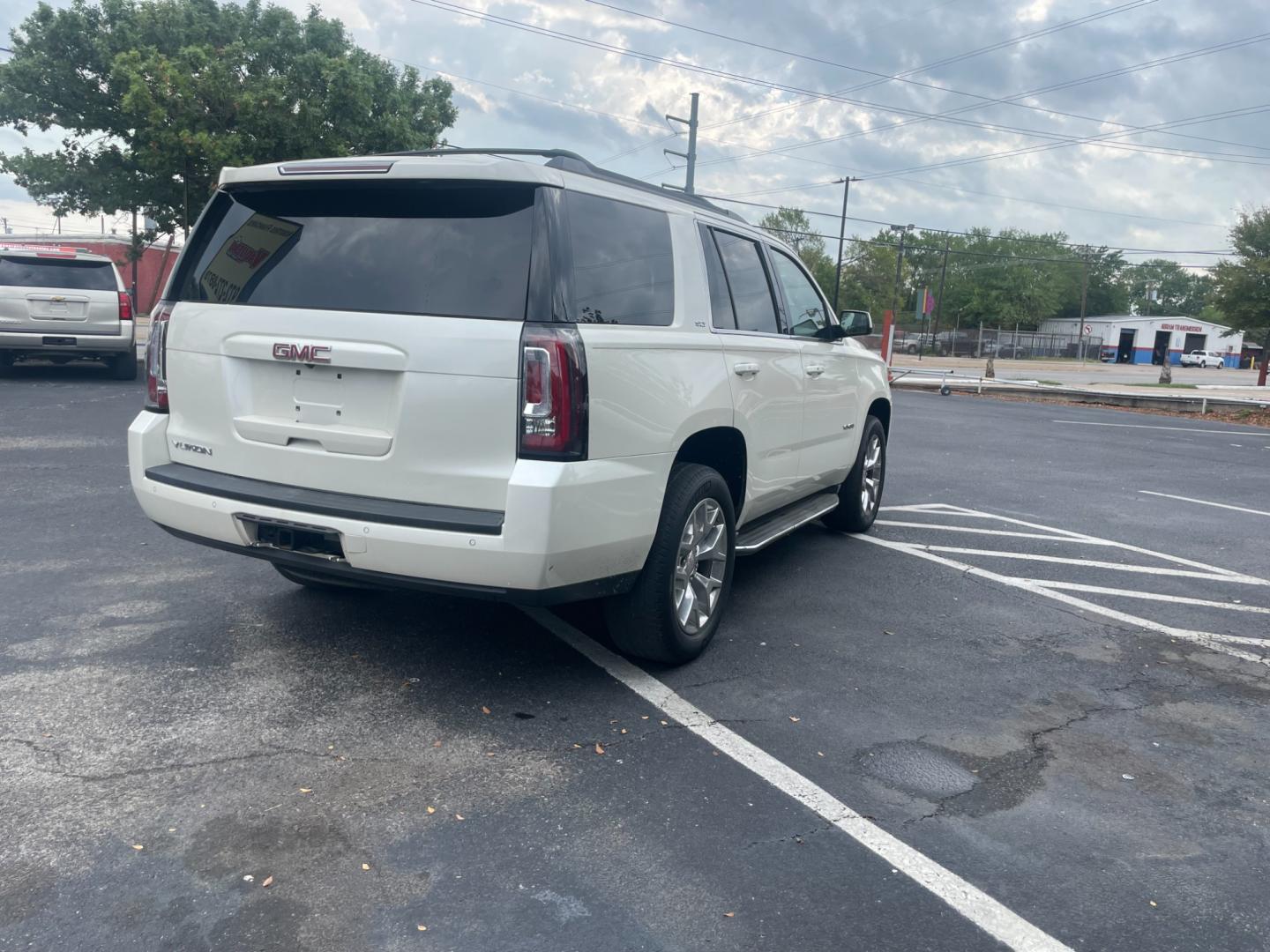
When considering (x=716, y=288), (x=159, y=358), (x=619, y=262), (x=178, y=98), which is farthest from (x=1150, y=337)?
(x=159, y=358)

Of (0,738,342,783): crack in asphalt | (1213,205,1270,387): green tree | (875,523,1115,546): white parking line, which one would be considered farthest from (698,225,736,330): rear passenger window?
(1213,205,1270,387): green tree

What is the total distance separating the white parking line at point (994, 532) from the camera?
25.3 feet

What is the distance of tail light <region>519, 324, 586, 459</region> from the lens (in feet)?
11.7

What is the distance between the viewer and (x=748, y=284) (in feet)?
17.4

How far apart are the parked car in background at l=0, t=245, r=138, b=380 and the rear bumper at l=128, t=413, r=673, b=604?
40.1 feet

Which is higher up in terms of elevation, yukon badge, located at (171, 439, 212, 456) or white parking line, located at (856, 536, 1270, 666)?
yukon badge, located at (171, 439, 212, 456)

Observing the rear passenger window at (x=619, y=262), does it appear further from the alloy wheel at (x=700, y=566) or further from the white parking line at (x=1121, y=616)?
the white parking line at (x=1121, y=616)

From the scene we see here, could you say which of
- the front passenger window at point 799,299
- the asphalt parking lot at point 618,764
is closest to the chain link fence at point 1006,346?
the front passenger window at point 799,299

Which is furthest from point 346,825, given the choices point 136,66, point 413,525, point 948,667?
point 136,66

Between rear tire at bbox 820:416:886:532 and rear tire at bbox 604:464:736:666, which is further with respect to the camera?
rear tire at bbox 820:416:886:532

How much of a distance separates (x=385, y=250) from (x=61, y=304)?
12855mm

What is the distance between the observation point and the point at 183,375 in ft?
13.9

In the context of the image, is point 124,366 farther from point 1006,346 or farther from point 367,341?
point 1006,346

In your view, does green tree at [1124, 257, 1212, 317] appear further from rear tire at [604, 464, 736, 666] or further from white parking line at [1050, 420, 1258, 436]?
rear tire at [604, 464, 736, 666]
